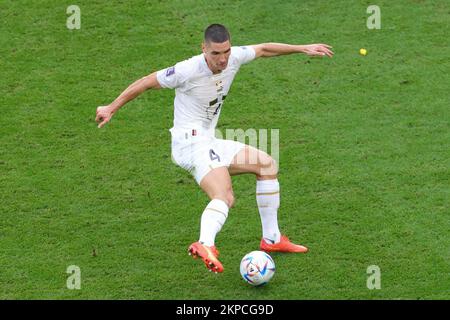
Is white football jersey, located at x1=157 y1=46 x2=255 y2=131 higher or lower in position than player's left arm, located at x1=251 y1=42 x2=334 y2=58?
lower

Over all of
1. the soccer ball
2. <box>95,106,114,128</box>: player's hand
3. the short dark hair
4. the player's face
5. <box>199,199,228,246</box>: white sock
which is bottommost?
the soccer ball

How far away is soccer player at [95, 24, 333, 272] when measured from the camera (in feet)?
32.9

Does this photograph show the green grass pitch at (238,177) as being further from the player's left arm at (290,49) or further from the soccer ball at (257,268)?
the player's left arm at (290,49)

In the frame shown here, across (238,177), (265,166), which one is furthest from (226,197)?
(238,177)

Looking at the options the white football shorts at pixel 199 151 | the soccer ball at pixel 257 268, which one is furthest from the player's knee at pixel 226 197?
the soccer ball at pixel 257 268

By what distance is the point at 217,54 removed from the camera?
1002 cm

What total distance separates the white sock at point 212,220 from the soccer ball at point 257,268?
41 cm

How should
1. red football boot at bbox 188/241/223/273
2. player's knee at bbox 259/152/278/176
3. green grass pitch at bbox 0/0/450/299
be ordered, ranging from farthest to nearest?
1. player's knee at bbox 259/152/278/176
2. green grass pitch at bbox 0/0/450/299
3. red football boot at bbox 188/241/223/273

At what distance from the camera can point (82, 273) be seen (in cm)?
1042

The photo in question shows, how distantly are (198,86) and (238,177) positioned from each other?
2127 mm

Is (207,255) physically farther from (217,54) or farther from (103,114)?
(217,54)

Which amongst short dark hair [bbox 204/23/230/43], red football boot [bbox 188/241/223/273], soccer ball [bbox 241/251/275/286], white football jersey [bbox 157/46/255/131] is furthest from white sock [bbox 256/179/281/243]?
short dark hair [bbox 204/23/230/43]

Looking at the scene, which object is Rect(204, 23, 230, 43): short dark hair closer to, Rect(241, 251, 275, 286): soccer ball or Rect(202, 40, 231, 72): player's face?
Rect(202, 40, 231, 72): player's face
